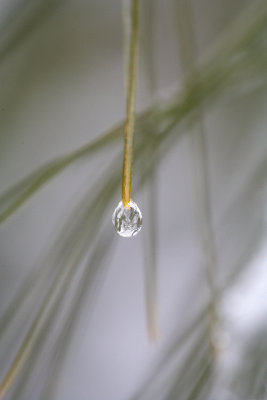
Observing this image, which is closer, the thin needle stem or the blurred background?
the thin needle stem

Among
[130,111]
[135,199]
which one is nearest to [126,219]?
[130,111]

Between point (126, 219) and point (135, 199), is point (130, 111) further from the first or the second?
point (135, 199)

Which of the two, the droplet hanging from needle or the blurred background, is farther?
the blurred background

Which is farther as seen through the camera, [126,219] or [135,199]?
[135,199]

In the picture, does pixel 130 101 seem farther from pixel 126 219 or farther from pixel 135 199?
pixel 135 199

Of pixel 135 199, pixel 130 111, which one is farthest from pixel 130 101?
pixel 135 199

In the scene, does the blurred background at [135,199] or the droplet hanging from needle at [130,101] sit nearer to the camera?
the droplet hanging from needle at [130,101]

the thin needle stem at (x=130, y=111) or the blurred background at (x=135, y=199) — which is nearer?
the thin needle stem at (x=130, y=111)

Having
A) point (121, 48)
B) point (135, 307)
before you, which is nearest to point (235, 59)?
point (121, 48)
